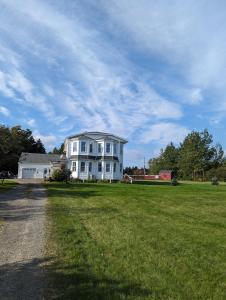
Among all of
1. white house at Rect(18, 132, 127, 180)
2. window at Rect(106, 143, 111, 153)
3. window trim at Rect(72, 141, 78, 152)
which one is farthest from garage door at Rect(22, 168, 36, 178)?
window at Rect(106, 143, 111, 153)

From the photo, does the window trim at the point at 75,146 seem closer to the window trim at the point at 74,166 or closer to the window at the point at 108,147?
the window trim at the point at 74,166

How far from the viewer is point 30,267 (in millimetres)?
7246

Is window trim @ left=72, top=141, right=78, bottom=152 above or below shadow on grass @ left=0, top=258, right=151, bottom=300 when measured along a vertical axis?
above

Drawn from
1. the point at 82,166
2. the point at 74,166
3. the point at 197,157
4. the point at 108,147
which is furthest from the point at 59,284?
the point at 197,157

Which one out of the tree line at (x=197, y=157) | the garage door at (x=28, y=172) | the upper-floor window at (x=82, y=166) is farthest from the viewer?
the tree line at (x=197, y=157)

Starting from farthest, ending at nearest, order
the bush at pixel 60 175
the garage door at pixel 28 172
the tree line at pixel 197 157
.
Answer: the tree line at pixel 197 157
the garage door at pixel 28 172
the bush at pixel 60 175

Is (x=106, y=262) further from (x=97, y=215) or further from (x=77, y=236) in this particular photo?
(x=97, y=215)

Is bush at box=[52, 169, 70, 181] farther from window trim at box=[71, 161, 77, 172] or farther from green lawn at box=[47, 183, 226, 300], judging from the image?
green lawn at box=[47, 183, 226, 300]

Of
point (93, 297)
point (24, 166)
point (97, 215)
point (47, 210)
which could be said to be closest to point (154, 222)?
point (97, 215)

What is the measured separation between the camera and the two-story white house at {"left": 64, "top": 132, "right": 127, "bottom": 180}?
5812cm

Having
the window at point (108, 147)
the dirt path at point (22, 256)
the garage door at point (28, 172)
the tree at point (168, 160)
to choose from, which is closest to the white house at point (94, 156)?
the window at point (108, 147)

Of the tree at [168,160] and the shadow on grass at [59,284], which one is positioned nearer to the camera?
the shadow on grass at [59,284]

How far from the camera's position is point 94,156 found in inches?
2322

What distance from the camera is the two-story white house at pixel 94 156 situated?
58125 mm
